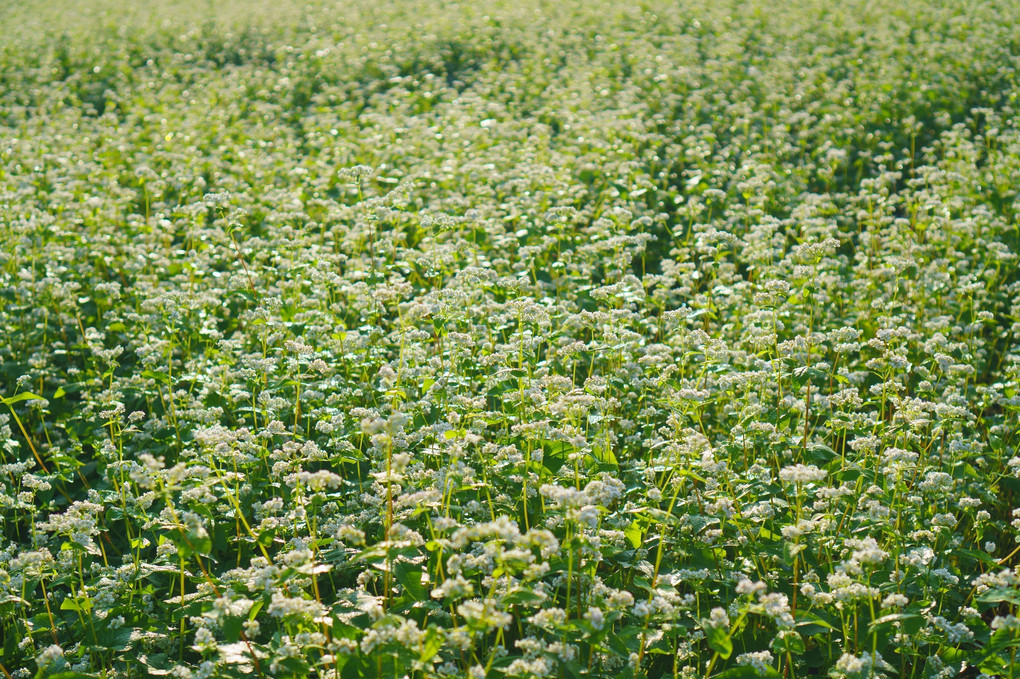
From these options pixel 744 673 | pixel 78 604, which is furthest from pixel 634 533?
pixel 78 604

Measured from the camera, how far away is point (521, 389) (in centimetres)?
416

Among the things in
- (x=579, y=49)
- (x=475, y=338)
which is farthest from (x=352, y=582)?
(x=579, y=49)

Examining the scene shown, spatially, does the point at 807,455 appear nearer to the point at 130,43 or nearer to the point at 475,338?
the point at 475,338

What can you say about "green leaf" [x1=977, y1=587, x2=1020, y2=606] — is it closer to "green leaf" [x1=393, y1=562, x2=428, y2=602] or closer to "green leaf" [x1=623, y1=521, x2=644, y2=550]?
"green leaf" [x1=623, y1=521, x2=644, y2=550]

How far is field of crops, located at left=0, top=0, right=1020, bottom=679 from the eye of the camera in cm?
327

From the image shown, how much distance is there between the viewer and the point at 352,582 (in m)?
4.06

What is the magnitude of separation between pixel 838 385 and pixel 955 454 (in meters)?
1.03

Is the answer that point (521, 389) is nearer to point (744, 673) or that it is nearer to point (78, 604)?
point (744, 673)

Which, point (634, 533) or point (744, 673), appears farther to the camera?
point (634, 533)

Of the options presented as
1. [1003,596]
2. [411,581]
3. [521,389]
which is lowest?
[1003,596]

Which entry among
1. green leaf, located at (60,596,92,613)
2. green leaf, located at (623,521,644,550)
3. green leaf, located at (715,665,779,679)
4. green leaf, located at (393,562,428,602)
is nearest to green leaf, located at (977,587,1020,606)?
green leaf, located at (715,665,779,679)

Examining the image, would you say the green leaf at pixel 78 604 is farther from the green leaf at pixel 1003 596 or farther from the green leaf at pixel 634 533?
the green leaf at pixel 1003 596

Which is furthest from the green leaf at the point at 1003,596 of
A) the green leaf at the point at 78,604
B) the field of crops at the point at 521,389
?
the green leaf at the point at 78,604

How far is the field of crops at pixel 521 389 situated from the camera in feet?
10.7
